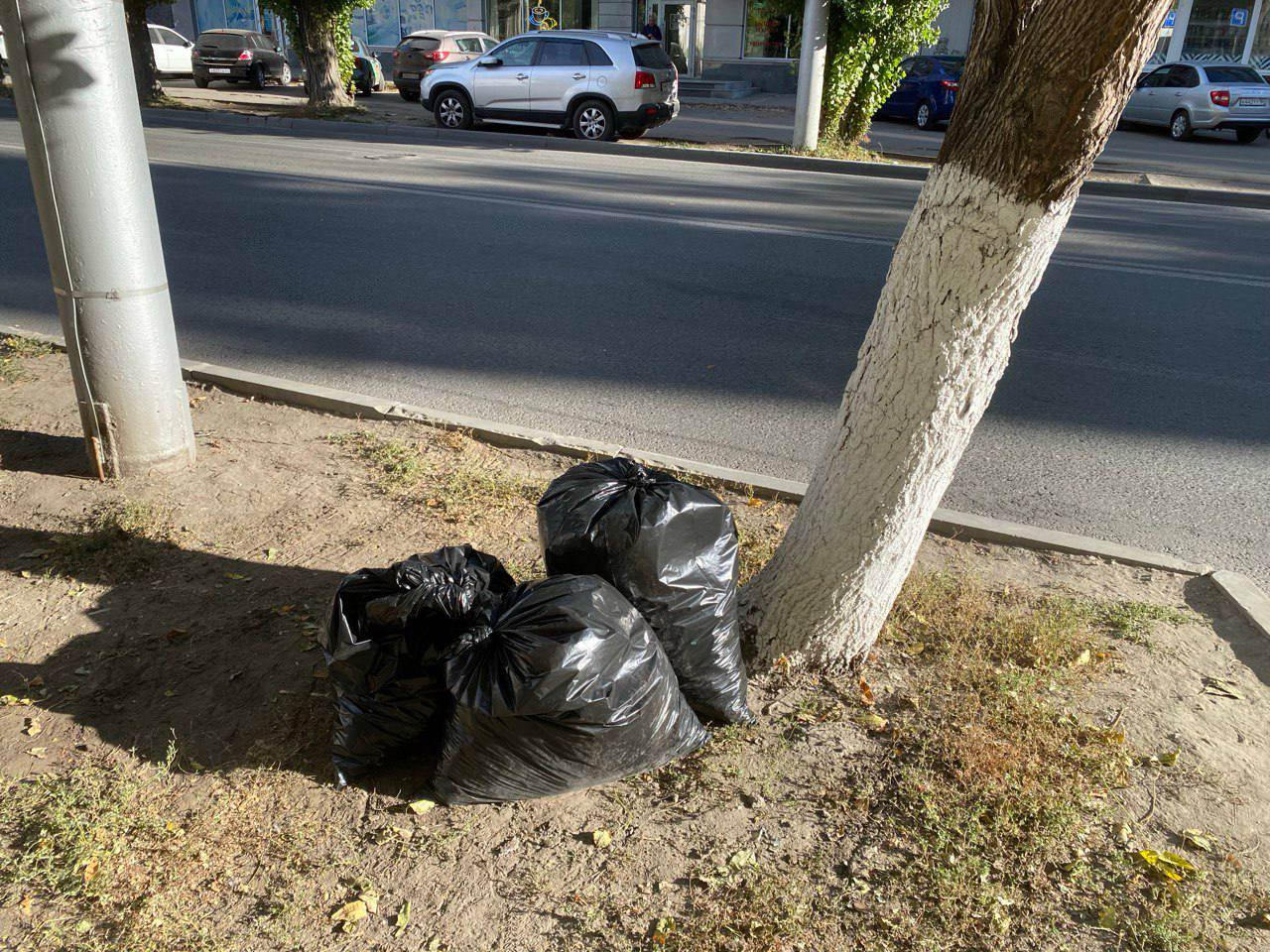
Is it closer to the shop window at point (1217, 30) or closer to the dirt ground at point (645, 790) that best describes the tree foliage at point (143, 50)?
the dirt ground at point (645, 790)

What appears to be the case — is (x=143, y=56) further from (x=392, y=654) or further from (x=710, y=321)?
(x=392, y=654)

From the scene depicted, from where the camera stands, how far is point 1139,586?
3.69m

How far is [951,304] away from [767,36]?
102 feet

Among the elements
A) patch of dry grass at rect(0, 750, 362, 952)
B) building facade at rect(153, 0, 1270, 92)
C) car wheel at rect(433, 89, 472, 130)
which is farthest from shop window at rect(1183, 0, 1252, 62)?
patch of dry grass at rect(0, 750, 362, 952)

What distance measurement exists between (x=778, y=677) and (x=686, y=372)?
306cm

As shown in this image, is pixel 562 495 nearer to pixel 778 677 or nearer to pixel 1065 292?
pixel 778 677

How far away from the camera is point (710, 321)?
6.71 m

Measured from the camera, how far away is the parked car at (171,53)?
27.6m

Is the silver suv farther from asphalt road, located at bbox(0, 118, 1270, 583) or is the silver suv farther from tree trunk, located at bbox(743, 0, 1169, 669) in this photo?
tree trunk, located at bbox(743, 0, 1169, 669)

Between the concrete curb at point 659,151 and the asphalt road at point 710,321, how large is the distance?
147cm

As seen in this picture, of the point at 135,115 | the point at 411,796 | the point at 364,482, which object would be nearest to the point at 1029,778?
the point at 411,796

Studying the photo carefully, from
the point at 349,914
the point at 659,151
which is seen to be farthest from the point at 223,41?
the point at 349,914

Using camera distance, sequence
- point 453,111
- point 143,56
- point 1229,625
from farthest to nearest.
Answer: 1. point 143,56
2. point 453,111
3. point 1229,625

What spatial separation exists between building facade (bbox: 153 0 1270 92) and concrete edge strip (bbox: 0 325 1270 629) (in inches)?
1061
